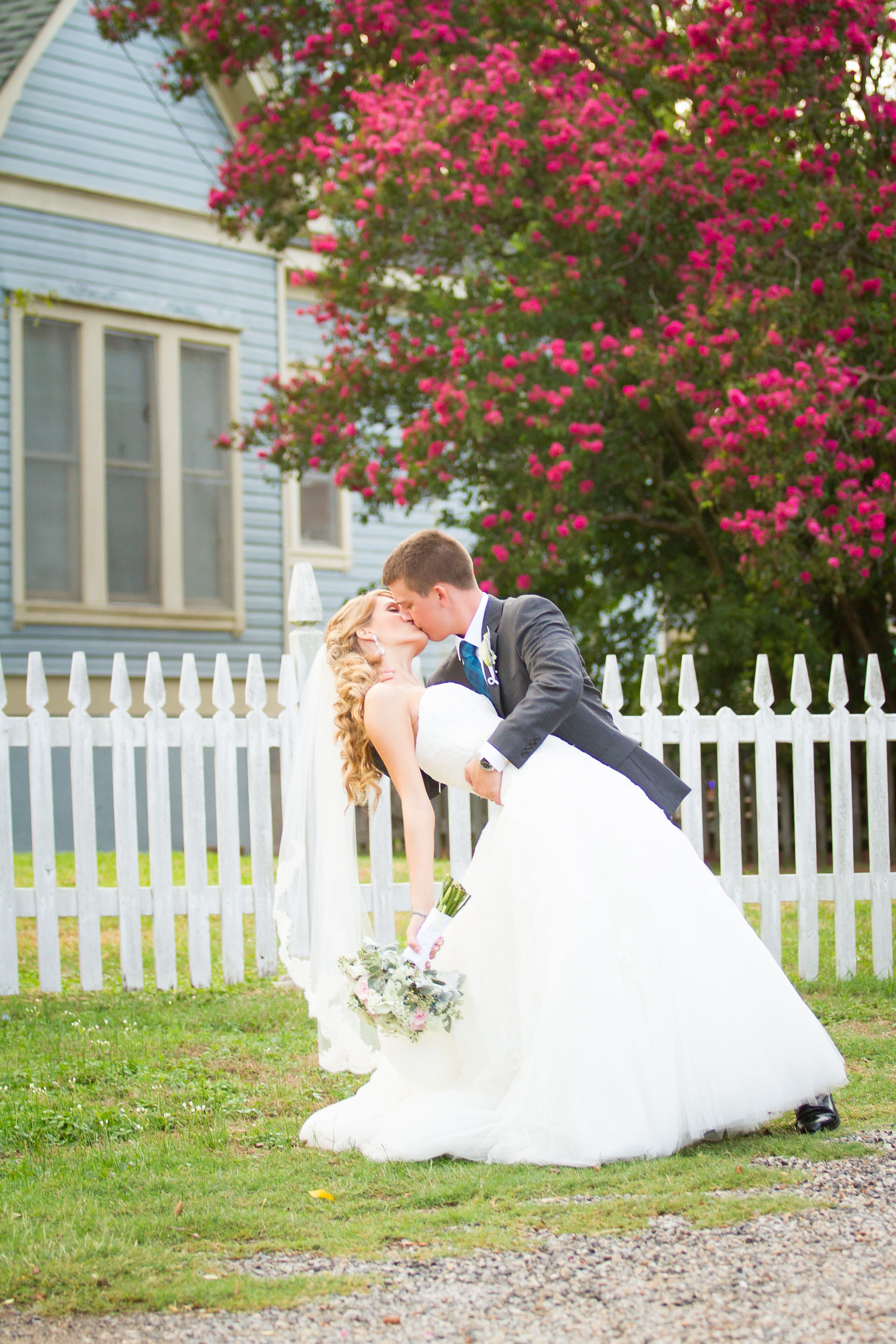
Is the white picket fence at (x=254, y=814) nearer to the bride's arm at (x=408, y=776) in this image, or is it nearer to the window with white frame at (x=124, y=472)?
the bride's arm at (x=408, y=776)

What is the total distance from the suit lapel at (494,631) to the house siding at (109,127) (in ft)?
32.9

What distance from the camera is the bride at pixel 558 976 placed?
3.67m

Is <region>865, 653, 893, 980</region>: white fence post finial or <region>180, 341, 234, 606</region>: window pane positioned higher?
<region>180, 341, 234, 606</region>: window pane

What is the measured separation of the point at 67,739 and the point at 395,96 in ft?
20.2

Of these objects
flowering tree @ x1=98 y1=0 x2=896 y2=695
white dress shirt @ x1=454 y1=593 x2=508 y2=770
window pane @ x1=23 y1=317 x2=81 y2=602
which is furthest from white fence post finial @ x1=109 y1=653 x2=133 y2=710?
window pane @ x1=23 y1=317 x2=81 y2=602

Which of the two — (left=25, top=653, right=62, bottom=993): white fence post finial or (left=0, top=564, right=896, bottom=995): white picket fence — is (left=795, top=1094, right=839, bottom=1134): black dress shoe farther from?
(left=25, top=653, right=62, bottom=993): white fence post finial

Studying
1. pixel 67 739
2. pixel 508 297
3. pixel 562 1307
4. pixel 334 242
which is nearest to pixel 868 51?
pixel 508 297

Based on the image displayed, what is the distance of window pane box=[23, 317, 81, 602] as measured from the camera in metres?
12.7

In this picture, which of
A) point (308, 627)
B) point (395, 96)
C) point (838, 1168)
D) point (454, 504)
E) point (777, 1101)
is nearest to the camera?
point (838, 1168)

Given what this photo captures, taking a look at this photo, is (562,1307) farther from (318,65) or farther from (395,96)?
(318,65)

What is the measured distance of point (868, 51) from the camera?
8922 millimetres

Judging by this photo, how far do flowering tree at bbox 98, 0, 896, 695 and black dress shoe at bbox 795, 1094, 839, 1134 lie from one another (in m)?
5.24

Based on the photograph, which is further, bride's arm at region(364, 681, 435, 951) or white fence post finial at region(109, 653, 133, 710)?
white fence post finial at region(109, 653, 133, 710)

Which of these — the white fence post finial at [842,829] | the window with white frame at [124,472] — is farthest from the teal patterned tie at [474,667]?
the window with white frame at [124,472]
